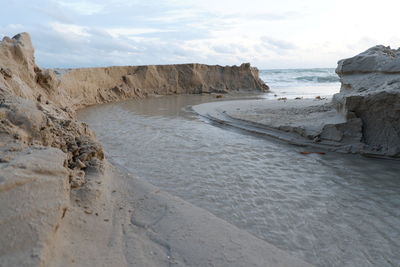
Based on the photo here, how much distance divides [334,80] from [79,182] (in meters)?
31.9

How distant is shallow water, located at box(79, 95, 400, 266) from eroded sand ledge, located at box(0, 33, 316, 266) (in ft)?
1.12

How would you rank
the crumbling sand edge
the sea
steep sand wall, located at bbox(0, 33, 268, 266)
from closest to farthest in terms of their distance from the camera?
steep sand wall, located at bbox(0, 33, 268, 266)
the crumbling sand edge
the sea

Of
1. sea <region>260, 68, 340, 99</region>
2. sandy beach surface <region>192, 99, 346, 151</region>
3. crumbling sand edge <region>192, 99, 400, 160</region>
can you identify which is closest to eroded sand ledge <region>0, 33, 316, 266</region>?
crumbling sand edge <region>192, 99, 400, 160</region>

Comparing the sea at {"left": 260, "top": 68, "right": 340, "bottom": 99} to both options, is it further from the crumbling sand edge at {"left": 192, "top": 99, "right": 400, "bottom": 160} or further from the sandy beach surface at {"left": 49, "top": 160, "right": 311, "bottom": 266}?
the sandy beach surface at {"left": 49, "top": 160, "right": 311, "bottom": 266}

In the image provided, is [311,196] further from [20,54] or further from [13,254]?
[20,54]

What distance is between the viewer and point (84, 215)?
7.31 ft

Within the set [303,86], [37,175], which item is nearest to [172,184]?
[37,175]

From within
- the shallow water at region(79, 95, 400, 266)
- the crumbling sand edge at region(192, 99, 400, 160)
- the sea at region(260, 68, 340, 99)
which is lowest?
the shallow water at region(79, 95, 400, 266)

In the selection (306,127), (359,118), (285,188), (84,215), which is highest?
(359,118)

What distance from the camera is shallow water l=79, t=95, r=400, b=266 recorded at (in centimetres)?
250

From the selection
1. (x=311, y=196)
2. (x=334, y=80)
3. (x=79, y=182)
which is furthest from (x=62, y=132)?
(x=334, y=80)

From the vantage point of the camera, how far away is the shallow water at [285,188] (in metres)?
2.50

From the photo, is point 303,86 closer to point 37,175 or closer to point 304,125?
point 304,125

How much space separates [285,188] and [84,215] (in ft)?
7.38
